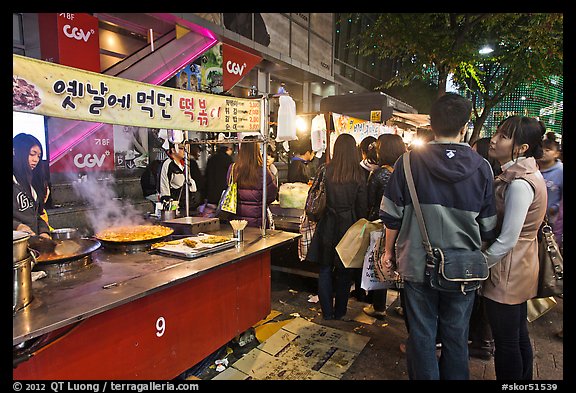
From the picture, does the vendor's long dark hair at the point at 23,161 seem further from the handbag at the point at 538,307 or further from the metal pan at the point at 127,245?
the handbag at the point at 538,307

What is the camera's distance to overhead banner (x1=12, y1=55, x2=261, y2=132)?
2.45m

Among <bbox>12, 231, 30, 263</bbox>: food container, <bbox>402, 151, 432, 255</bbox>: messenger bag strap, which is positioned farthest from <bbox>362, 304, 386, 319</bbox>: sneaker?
<bbox>12, 231, 30, 263</bbox>: food container

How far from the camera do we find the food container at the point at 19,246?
2.11m

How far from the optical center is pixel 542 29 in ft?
29.4

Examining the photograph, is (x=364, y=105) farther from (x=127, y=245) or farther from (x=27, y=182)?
(x=127, y=245)

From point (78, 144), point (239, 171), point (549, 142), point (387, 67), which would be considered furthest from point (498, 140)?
point (387, 67)

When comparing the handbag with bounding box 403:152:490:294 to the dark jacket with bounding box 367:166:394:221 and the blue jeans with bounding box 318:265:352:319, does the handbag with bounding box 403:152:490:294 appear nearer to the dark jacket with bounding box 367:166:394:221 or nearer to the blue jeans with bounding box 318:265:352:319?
the dark jacket with bounding box 367:166:394:221

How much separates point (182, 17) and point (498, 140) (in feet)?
24.2

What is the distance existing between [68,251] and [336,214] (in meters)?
3.00

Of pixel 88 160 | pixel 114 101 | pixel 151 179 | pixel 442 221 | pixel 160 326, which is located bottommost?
pixel 160 326

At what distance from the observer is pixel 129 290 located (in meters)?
2.56

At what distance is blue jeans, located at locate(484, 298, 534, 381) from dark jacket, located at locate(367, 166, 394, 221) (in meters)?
1.96

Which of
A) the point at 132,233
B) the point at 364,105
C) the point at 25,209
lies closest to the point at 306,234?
the point at 132,233

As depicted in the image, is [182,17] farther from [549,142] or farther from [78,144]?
[549,142]
